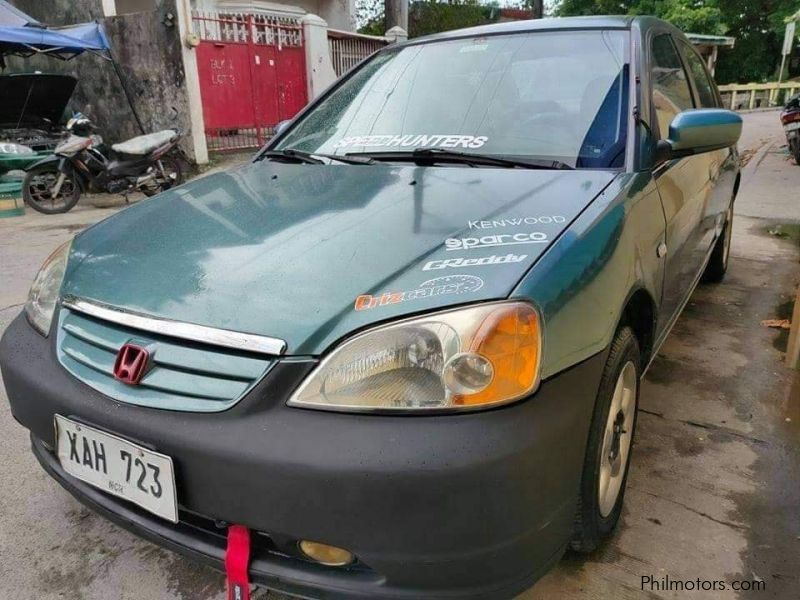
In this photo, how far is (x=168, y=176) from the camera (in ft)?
25.9

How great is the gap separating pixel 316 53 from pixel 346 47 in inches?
51.4

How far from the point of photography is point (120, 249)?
1.85 metres

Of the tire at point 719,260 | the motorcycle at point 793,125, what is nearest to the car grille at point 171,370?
the tire at point 719,260

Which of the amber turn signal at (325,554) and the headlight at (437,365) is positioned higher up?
the headlight at (437,365)

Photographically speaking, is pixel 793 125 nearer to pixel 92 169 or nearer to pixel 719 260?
pixel 719 260

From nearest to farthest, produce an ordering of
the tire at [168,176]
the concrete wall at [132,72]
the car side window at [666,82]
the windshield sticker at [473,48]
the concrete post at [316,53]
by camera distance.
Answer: the car side window at [666,82]
the windshield sticker at [473,48]
the tire at [168,176]
the concrete wall at [132,72]
the concrete post at [316,53]

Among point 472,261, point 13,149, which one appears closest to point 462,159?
point 472,261

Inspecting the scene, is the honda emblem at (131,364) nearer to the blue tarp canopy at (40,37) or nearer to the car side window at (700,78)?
the car side window at (700,78)

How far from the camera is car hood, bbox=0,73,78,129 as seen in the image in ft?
25.8

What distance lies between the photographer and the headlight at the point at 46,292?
1811mm

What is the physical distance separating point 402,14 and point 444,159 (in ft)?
44.4

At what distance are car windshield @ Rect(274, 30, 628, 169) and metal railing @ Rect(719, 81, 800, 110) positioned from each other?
26353 millimetres

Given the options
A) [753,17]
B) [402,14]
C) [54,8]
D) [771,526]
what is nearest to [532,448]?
[771,526]

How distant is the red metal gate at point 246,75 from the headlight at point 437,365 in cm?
885
